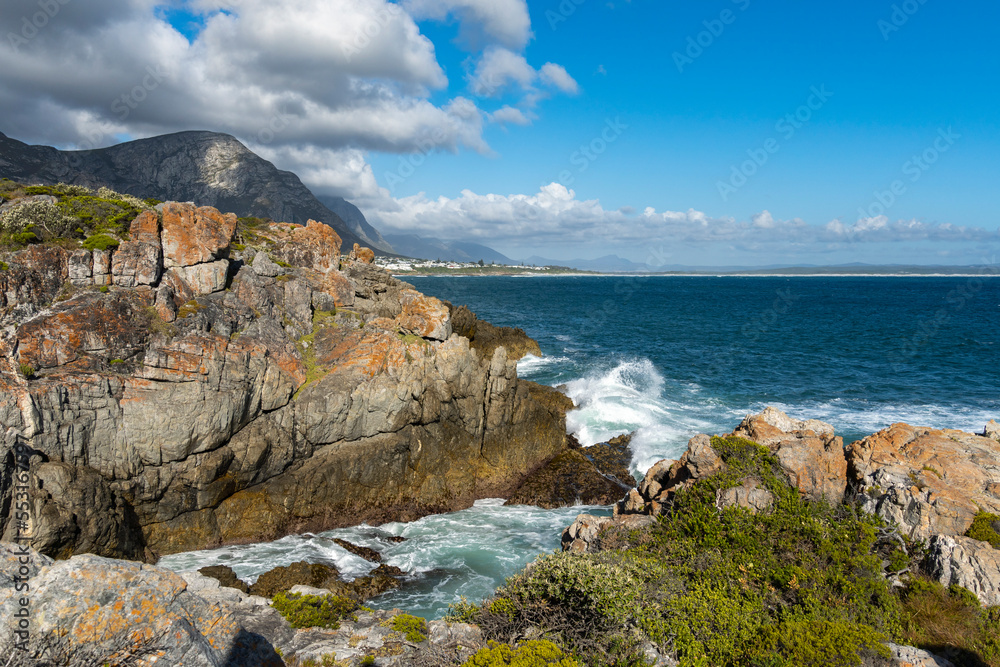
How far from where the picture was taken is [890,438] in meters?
14.7

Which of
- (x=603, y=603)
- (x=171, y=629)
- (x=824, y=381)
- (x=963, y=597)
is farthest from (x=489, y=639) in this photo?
(x=824, y=381)

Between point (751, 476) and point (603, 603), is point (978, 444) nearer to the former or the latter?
point (751, 476)

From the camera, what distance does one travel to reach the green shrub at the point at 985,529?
37.1ft

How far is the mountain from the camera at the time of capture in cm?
10230

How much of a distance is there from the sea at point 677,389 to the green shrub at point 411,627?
5823mm

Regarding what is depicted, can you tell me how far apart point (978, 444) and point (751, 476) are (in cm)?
672

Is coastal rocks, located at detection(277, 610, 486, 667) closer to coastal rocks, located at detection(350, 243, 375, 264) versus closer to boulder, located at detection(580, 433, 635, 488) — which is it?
boulder, located at detection(580, 433, 635, 488)

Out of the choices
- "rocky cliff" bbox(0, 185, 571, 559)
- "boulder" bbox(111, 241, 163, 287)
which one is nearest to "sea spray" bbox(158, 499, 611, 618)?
"rocky cliff" bbox(0, 185, 571, 559)

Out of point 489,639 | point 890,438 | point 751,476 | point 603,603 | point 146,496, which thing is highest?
point 890,438

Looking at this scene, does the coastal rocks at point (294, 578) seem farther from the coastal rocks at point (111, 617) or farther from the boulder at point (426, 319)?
the boulder at point (426, 319)

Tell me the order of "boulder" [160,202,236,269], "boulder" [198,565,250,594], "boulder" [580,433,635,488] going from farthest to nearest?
1. "boulder" [580,433,635,488]
2. "boulder" [160,202,236,269]
3. "boulder" [198,565,250,594]

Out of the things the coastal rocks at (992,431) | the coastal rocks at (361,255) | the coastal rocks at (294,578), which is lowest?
the coastal rocks at (294,578)

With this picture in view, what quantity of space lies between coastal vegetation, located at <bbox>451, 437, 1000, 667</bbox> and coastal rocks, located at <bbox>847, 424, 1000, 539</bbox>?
0.67 m

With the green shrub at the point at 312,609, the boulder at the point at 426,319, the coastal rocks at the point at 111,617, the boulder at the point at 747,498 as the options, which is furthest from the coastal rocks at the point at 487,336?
the coastal rocks at the point at 111,617
